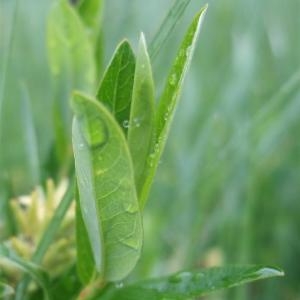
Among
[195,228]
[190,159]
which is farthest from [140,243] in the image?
[190,159]

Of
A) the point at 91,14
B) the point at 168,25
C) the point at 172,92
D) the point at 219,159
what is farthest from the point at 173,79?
the point at 219,159

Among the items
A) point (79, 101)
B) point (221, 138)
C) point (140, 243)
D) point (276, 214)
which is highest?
point (79, 101)

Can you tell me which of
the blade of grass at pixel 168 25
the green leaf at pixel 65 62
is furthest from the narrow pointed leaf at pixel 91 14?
the blade of grass at pixel 168 25

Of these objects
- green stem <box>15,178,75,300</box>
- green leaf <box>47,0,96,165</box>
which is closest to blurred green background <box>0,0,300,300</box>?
green leaf <box>47,0,96,165</box>

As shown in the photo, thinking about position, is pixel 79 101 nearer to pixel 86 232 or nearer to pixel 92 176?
pixel 92 176

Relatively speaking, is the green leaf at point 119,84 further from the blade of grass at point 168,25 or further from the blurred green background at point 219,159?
the blurred green background at point 219,159
